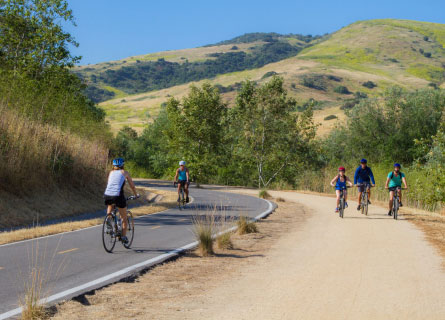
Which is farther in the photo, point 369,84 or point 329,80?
point 329,80

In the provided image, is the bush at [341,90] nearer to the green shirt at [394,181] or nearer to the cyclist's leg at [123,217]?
the green shirt at [394,181]

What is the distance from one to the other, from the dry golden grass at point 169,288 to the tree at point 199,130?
112 feet

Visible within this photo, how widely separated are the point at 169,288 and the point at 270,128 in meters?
37.0

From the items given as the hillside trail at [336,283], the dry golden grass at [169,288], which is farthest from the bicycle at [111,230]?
the hillside trail at [336,283]

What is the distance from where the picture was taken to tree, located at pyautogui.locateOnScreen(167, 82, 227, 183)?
1815 inches

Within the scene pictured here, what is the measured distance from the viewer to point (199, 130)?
45.7 meters

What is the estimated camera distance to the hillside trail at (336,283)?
20.3ft

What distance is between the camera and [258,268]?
9.06 meters

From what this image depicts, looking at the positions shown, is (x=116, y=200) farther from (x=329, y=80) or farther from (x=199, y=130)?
(x=329, y=80)

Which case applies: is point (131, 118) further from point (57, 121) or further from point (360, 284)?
point (360, 284)

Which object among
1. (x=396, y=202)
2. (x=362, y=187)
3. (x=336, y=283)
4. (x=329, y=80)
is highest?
(x=329, y=80)

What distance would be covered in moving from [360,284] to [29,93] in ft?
55.9

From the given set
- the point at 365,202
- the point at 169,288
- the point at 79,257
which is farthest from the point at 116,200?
the point at 365,202

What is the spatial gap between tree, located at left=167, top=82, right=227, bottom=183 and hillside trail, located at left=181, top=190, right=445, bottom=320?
3340 cm
